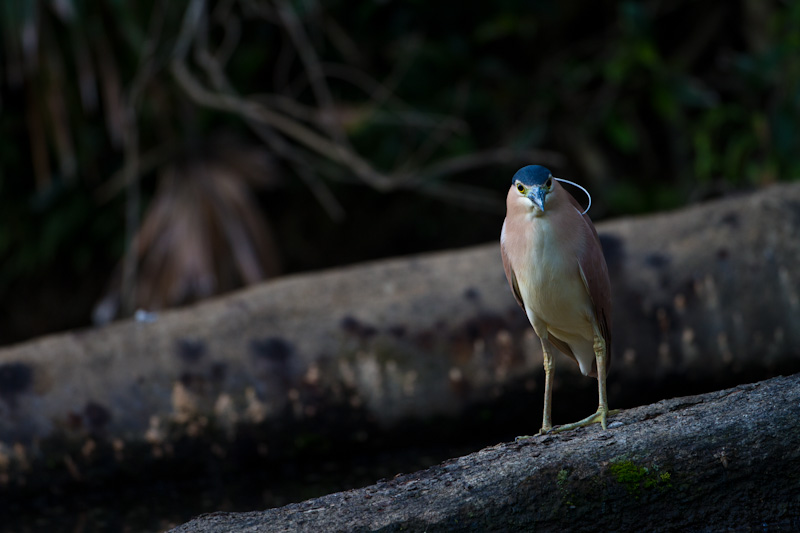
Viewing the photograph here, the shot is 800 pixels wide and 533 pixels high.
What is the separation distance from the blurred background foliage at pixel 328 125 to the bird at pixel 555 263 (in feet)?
8.24

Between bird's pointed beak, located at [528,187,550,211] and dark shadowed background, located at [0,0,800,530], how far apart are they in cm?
268

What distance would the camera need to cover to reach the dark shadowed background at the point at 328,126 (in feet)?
17.4

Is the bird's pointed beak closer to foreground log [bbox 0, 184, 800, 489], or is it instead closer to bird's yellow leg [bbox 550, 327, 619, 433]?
bird's yellow leg [bbox 550, 327, 619, 433]

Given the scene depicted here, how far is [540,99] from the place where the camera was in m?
6.62

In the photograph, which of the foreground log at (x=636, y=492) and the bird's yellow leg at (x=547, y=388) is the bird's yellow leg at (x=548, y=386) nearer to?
the bird's yellow leg at (x=547, y=388)

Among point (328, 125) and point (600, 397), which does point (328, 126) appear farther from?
point (600, 397)

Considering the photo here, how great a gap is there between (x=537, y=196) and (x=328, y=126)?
3.47 meters

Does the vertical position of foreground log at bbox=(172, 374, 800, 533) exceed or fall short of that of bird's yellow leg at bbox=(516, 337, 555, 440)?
it falls short

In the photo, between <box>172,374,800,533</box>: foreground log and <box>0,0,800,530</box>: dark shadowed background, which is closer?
<box>172,374,800,533</box>: foreground log

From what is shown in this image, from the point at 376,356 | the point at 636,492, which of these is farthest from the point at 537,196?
the point at 376,356

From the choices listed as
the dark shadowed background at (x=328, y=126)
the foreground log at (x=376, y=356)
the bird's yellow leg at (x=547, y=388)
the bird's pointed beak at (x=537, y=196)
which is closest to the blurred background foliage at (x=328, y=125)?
the dark shadowed background at (x=328, y=126)

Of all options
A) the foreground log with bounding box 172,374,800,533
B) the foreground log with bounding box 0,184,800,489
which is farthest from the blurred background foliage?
the foreground log with bounding box 172,374,800,533

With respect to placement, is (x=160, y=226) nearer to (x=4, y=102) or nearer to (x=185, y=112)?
(x=185, y=112)

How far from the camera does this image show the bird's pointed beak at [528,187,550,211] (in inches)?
79.3
